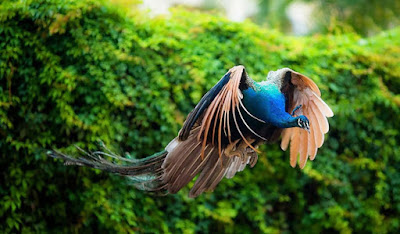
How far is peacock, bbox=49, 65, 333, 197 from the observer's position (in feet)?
6.09

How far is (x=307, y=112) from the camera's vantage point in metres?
2.29

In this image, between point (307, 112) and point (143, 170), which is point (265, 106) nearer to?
point (307, 112)

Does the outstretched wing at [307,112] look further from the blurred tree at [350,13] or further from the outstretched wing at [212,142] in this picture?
the blurred tree at [350,13]

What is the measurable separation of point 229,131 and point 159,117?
A: 1.54m

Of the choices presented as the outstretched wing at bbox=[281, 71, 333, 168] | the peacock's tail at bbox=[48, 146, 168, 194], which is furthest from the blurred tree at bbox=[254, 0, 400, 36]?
the peacock's tail at bbox=[48, 146, 168, 194]

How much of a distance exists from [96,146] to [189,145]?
1138 mm

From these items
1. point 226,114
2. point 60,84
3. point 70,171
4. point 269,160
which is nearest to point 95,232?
point 70,171

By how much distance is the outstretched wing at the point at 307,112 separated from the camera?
2.23 meters

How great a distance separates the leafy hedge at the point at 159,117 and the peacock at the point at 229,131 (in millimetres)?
856

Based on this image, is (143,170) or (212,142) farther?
(143,170)

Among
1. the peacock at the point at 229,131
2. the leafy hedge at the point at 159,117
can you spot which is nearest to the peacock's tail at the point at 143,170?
the peacock at the point at 229,131

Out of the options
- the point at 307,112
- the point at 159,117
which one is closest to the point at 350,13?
the point at 159,117

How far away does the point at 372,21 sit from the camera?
21.7 ft

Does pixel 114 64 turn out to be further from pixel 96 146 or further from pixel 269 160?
pixel 269 160
